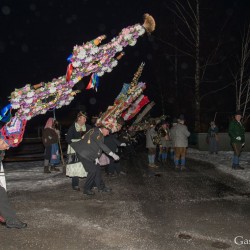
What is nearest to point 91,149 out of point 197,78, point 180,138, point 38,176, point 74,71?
point 74,71

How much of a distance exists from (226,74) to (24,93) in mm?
18185

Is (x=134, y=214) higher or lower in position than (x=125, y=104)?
lower

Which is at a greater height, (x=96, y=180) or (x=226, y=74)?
(x=226, y=74)

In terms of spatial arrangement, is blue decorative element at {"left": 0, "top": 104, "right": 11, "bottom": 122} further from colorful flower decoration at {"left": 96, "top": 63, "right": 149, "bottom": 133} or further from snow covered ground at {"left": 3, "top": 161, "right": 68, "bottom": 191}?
snow covered ground at {"left": 3, "top": 161, "right": 68, "bottom": 191}

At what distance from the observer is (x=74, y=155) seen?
820 cm

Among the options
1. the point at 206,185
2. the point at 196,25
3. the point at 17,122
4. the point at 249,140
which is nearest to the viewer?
the point at 17,122

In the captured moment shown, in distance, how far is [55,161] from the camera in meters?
11.2

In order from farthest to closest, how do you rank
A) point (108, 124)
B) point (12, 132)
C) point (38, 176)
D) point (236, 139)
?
point (236, 139) → point (38, 176) → point (108, 124) → point (12, 132)

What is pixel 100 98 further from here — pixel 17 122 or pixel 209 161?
pixel 17 122

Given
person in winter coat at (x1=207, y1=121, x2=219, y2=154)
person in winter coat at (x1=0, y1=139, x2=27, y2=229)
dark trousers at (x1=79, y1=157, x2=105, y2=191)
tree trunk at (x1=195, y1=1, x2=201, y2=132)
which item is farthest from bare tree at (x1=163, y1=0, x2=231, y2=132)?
person in winter coat at (x1=0, y1=139, x2=27, y2=229)

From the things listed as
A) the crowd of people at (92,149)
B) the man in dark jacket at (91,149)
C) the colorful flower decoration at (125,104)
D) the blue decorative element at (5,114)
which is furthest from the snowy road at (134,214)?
the blue decorative element at (5,114)

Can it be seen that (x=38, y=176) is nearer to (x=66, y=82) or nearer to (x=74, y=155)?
(x=74, y=155)

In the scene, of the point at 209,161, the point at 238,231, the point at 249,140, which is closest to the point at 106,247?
the point at 238,231

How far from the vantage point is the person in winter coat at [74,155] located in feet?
26.4
